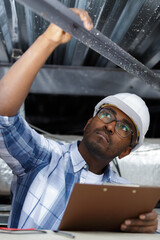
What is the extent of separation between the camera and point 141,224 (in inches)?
46.8

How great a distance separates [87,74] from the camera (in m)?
2.19

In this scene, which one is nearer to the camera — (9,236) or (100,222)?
(9,236)

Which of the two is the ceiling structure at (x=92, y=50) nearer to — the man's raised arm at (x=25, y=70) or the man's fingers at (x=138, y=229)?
the man's raised arm at (x=25, y=70)

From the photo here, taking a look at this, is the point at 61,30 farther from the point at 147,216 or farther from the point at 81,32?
the point at 147,216

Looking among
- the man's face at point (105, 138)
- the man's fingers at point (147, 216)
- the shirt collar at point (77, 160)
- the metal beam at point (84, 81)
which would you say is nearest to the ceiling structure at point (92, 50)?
the metal beam at point (84, 81)

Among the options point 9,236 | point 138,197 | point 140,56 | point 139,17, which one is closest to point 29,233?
point 9,236

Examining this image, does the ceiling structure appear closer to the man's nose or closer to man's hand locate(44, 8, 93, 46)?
the man's nose

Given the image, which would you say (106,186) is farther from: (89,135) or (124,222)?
(89,135)

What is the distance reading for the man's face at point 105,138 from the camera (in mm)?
1615

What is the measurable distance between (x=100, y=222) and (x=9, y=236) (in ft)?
0.98

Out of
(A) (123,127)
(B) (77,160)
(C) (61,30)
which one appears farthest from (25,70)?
(A) (123,127)

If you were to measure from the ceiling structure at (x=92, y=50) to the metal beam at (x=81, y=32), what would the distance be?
0.26 metres

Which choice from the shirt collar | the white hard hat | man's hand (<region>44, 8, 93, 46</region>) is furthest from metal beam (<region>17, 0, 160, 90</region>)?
the shirt collar

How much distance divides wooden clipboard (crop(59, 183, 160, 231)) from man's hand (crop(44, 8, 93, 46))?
440 millimetres
